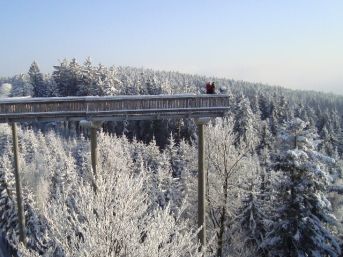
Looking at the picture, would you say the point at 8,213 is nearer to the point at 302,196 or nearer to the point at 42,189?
the point at 42,189

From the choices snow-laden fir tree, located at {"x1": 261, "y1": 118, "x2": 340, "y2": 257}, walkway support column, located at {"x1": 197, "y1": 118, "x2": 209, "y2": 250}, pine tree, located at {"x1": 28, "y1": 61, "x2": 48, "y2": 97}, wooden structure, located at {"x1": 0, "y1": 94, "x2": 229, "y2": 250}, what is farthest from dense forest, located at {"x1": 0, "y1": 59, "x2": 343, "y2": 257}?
pine tree, located at {"x1": 28, "y1": 61, "x2": 48, "y2": 97}

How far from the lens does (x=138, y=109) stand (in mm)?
16828

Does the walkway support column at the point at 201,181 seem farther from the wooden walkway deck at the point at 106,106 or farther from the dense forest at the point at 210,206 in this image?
the dense forest at the point at 210,206

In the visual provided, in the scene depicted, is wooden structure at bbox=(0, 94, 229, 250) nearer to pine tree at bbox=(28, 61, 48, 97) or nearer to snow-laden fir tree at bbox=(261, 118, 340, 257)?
snow-laden fir tree at bbox=(261, 118, 340, 257)

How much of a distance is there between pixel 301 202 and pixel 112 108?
917cm

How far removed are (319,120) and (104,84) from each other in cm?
5542

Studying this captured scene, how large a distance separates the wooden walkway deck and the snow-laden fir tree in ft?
13.3

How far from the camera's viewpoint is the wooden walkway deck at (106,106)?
16.7 m

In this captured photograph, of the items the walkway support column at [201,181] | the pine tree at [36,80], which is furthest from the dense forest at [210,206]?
the pine tree at [36,80]

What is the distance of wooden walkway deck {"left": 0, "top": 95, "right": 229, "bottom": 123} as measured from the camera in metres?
16.7

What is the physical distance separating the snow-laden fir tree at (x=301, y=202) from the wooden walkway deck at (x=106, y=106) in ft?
13.3

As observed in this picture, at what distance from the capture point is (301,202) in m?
18.4

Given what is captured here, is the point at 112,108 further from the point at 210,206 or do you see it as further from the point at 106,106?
the point at 210,206

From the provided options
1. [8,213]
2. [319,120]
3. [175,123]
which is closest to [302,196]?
[8,213]
